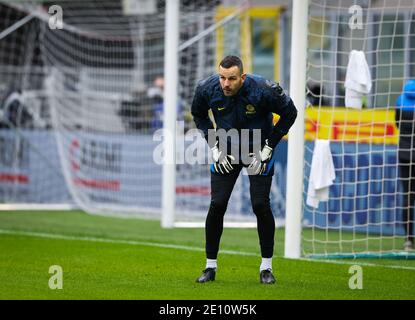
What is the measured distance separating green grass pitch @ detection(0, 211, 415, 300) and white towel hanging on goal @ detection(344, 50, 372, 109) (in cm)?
181

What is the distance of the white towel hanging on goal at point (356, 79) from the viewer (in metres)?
11.2

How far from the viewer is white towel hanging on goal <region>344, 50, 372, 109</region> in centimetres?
1123

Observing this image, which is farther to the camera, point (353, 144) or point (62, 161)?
point (62, 161)

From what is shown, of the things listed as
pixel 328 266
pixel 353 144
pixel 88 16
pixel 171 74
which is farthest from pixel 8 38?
pixel 328 266

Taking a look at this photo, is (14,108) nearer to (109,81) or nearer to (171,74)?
(109,81)

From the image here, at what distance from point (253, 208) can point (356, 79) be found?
2.96 meters

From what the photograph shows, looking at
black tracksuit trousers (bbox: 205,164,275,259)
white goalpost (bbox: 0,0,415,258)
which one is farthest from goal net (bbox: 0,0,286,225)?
black tracksuit trousers (bbox: 205,164,275,259)

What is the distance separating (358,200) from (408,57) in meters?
2.16

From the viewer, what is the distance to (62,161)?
1794cm

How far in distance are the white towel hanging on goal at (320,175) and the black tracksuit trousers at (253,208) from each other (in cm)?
235
